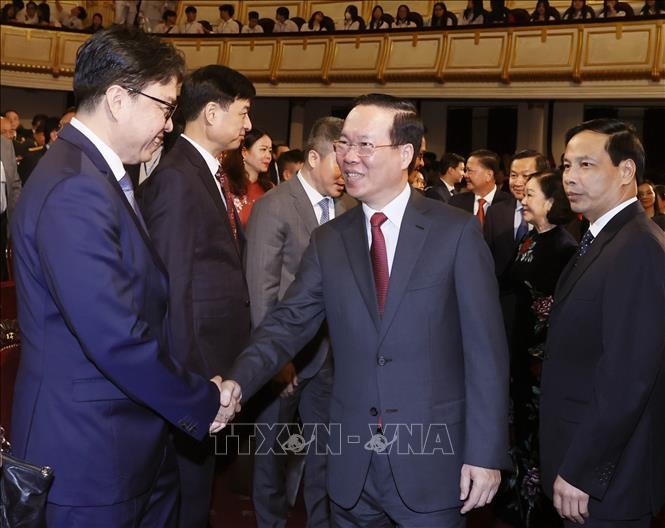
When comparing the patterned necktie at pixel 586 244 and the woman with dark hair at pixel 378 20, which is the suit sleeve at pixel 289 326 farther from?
the woman with dark hair at pixel 378 20

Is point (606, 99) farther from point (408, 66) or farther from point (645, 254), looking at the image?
point (645, 254)

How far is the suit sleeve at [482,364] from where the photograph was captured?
238 cm

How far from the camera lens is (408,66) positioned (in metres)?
15.7

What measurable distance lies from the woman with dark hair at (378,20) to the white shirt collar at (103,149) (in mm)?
14783

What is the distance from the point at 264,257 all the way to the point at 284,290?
204 mm

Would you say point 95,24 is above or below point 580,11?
above

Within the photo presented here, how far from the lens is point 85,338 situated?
2.01m

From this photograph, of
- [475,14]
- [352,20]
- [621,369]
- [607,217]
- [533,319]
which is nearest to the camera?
[621,369]

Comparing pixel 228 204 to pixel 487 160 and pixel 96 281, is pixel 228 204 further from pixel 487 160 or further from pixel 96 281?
pixel 487 160

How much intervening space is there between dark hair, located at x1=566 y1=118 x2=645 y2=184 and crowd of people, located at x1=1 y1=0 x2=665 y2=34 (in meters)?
11.8

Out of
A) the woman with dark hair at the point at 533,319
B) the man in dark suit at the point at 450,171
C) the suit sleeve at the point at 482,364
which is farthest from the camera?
the man in dark suit at the point at 450,171

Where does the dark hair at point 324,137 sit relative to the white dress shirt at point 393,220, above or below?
above

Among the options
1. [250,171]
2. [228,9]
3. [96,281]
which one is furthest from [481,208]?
[228,9]

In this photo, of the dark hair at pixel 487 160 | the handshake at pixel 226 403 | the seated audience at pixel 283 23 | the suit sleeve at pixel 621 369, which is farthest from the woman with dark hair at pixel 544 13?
the handshake at pixel 226 403
